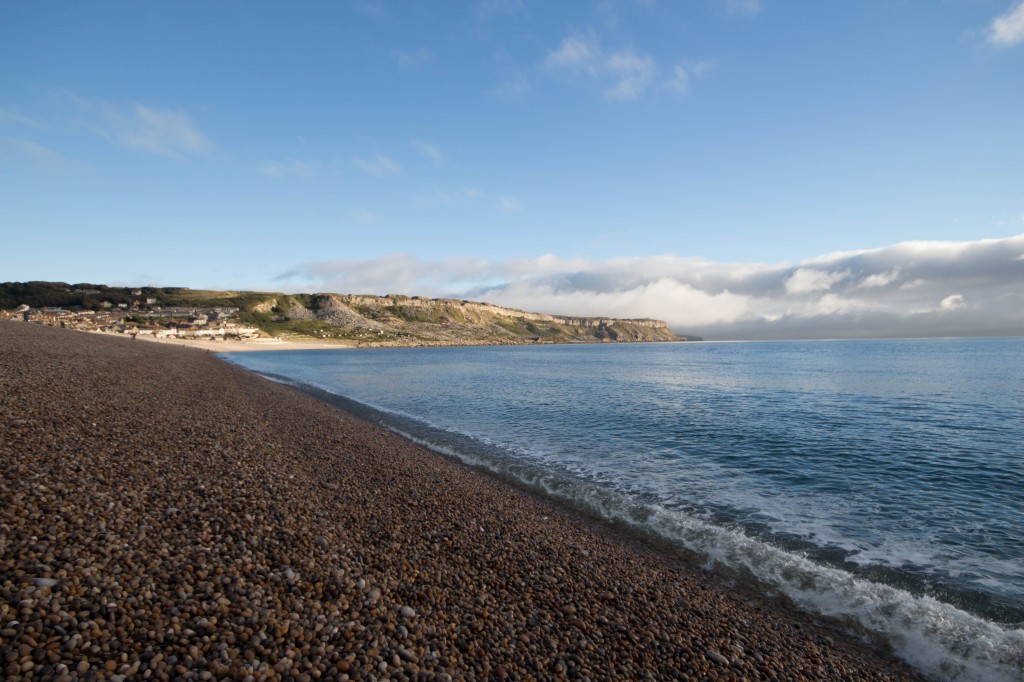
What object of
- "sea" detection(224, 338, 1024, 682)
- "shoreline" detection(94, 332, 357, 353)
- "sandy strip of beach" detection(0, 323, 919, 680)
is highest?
"sandy strip of beach" detection(0, 323, 919, 680)

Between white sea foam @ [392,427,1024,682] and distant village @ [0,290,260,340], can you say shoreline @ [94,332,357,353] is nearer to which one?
distant village @ [0,290,260,340]

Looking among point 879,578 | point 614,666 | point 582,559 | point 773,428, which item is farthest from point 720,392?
point 614,666

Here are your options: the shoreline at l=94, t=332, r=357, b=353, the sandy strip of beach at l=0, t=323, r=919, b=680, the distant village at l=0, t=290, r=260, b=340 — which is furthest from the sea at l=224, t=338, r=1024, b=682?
the distant village at l=0, t=290, r=260, b=340

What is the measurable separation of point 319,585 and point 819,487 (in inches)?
711

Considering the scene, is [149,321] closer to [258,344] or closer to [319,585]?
[258,344]

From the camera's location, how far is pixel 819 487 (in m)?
17.7

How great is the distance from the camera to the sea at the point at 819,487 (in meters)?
9.66

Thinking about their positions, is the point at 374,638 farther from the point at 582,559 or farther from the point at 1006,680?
the point at 1006,680

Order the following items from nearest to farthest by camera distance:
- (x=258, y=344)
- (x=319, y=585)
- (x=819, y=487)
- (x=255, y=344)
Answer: (x=319, y=585) → (x=819, y=487) → (x=255, y=344) → (x=258, y=344)

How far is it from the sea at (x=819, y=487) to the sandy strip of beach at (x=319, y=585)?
1617mm

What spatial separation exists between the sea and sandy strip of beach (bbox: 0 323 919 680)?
1617mm

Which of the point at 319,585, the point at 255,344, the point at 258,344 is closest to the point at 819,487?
the point at 319,585

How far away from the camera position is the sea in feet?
31.7

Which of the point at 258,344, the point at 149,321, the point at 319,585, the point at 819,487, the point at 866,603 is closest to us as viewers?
the point at 319,585
